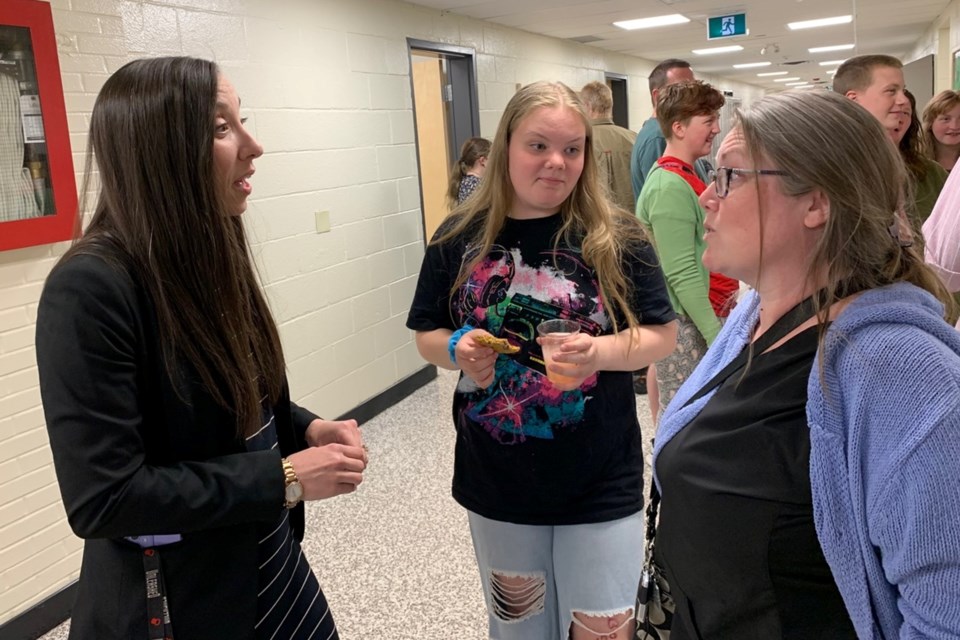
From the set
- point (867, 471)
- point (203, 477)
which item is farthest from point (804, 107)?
point (203, 477)

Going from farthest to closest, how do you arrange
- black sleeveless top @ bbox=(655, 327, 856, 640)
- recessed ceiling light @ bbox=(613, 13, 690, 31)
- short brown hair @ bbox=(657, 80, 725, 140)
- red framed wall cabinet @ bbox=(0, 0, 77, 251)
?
1. recessed ceiling light @ bbox=(613, 13, 690, 31)
2. short brown hair @ bbox=(657, 80, 725, 140)
3. red framed wall cabinet @ bbox=(0, 0, 77, 251)
4. black sleeveless top @ bbox=(655, 327, 856, 640)

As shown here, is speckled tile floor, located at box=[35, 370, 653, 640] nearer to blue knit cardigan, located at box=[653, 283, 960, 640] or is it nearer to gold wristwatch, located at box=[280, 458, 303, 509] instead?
gold wristwatch, located at box=[280, 458, 303, 509]

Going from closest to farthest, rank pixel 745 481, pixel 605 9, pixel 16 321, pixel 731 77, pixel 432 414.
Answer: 1. pixel 745 481
2. pixel 16 321
3. pixel 432 414
4. pixel 605 9
5. pixel 731 77

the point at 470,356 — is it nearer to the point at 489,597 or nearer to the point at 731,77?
the point at 489,597

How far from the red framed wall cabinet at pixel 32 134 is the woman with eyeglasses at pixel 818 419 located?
225 centimetres

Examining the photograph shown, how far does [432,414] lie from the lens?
4.93 meters

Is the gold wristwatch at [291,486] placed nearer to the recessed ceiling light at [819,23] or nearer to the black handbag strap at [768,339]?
the black handbag strap at [768,339]

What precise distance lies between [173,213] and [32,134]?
1927mm

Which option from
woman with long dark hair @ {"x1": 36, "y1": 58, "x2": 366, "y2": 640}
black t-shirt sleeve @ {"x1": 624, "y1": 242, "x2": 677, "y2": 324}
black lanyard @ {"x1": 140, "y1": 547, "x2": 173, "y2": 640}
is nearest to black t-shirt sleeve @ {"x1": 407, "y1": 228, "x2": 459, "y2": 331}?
black t-shirt sleeve @ {"x1": 624, "y1": 242, "x2": 677, "y2": 324}

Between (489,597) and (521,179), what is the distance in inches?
39.2

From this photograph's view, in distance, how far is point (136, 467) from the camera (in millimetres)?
1104

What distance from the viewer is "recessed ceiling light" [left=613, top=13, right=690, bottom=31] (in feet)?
25.2

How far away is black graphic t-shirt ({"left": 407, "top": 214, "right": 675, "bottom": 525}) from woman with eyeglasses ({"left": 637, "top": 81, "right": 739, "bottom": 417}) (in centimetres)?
109

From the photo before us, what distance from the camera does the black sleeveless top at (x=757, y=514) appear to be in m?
1.01
